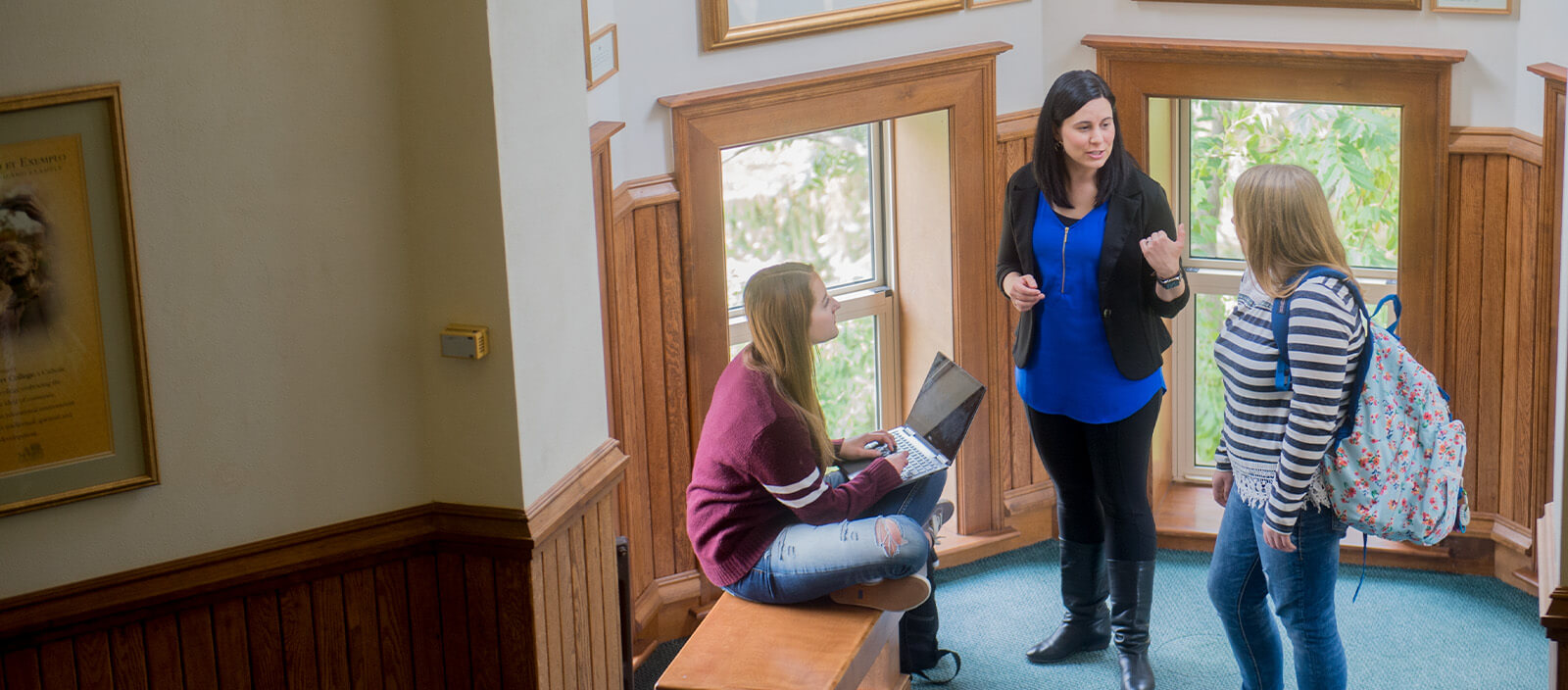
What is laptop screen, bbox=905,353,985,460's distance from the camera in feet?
12.2

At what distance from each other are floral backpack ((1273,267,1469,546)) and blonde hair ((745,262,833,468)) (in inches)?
39.1

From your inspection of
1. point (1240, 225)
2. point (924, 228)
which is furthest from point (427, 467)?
point (924, 228)

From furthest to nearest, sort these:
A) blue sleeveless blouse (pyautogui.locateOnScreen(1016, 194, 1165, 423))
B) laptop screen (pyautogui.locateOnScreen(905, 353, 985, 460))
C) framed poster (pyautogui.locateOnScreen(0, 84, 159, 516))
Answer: blue sleeveless blouse (pyautogui.locateOnScreen(1016, 194, 1165, 423))
laptop screen (pyautogui.locateOnScreen(905, 353, 985, 460))
framed poster (pyautogui.locateOnScreen(0, 84, 159, 516))

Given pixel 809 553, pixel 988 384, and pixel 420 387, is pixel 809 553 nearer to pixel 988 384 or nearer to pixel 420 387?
pixel 420 387

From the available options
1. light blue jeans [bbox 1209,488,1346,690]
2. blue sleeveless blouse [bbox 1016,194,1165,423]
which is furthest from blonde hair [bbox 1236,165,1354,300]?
blue sleeveless blouse [bbox 1016,194,1165,423]

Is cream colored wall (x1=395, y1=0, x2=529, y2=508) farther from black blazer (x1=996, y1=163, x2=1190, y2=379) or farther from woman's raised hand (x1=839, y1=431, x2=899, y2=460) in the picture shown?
black blazer (x1=996, y1=163, x2=1190, y2=379)

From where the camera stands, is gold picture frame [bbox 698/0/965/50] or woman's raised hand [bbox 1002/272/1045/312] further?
gold picture frame [bbox 698/0/965/50]

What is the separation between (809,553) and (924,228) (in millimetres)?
1530

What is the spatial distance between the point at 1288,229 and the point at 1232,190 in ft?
6.01

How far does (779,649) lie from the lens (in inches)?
131

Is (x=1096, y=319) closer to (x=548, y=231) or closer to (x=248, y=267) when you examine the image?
(x=548, y=231)

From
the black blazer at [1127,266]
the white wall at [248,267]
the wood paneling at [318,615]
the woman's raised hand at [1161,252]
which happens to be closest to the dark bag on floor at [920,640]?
the black blazer at [1127,266]

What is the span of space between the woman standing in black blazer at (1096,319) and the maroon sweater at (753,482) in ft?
2.11

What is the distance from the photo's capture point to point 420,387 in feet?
9.66
